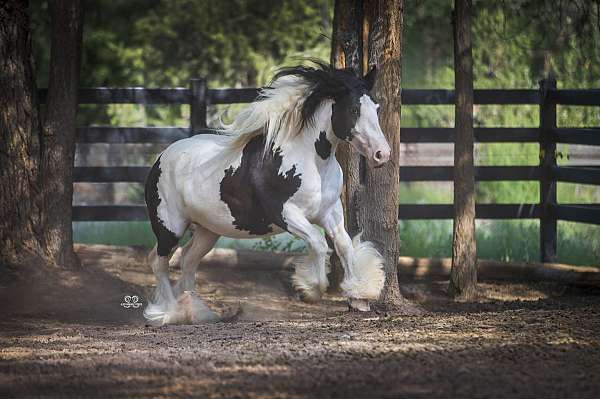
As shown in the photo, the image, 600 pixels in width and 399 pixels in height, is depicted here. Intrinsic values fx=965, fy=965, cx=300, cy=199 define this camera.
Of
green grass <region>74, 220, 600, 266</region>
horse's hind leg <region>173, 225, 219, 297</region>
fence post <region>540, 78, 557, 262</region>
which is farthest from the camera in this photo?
green grass <region>74, 220, 600, 266</region>

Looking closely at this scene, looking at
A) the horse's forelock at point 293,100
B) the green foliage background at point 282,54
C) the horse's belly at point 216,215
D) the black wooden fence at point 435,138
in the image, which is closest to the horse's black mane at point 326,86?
the horse's forelock at point 293,100

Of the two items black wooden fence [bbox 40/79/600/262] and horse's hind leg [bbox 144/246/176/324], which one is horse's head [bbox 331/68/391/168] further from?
black wooden fence [bbox 40/79/600/262]

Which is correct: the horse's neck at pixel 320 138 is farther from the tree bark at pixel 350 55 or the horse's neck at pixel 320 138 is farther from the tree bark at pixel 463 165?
the tree bark at pixel 463 165

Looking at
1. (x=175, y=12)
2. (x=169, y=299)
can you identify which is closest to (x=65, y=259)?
(x=169, y=299)

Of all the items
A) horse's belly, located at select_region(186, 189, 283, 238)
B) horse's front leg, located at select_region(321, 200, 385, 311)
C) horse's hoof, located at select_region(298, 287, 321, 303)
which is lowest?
horse's hoof, located at select_region(298, 287, 321, 303)

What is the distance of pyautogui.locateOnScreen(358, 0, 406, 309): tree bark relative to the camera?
7.91 m

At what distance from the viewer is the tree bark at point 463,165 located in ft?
29.0

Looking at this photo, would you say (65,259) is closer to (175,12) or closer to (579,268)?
(579,268)

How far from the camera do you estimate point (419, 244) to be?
11344 millimetres

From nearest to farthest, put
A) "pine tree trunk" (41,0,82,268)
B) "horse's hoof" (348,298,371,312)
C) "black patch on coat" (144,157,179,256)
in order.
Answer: "horse's hoof" (348,298,371,312) < "black patch on coat" (144,157,179,256) < "pine tree trunk" (41,0,82,268)

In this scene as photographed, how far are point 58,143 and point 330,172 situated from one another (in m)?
3.34

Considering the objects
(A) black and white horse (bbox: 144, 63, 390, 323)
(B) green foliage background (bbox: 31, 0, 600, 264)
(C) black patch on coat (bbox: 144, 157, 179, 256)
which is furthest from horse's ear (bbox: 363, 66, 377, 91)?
(B) green foliage background (bbox: 31, 0, 600, 264)

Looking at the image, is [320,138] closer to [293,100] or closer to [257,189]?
[293,100]

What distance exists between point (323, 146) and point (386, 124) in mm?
906
